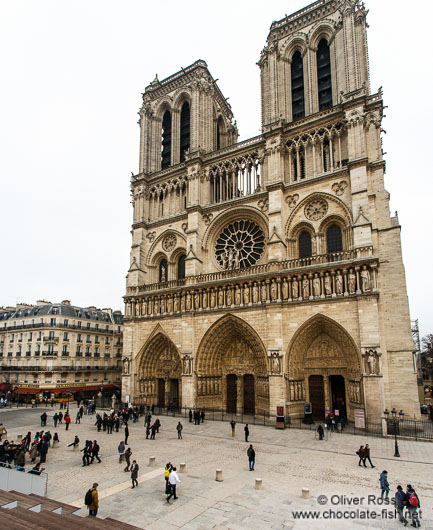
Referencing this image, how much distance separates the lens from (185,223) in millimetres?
30016

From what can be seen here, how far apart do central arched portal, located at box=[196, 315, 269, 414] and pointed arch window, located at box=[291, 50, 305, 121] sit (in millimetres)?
17029

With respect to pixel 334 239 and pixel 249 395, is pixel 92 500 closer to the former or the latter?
pixel 249 395

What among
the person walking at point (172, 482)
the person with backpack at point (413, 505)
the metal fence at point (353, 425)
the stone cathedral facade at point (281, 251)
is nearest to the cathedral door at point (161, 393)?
the stone cathedral facade at point (281, 251)

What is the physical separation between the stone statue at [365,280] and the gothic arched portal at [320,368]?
2595mm

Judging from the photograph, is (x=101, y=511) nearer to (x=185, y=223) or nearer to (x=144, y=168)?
(x=185, y=223)

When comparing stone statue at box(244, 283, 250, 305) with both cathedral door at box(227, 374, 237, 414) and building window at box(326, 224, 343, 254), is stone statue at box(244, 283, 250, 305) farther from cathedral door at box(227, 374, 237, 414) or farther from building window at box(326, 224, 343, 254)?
building window at box(326, 224, 343, 254)

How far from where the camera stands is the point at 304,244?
25.0m

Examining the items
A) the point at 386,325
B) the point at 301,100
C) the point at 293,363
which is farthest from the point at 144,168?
the point at 386,325

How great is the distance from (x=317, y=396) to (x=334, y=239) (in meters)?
10.0

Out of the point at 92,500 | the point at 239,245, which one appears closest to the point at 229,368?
the point at 239,245

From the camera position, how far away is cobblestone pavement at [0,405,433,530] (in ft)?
29.6

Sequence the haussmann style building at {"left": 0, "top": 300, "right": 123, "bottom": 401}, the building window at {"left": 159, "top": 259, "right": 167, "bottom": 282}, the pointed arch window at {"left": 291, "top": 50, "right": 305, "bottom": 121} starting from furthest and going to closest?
the haussmann style building at {"left": 0, "top": 300, "right": 123, "bottom": 401} → the building window at {"left": 159, "top": 259, "right": 167, "bottom": 282} → the pointed arch window at {"left": 291, "top": 50, "right": 305, "bottom": 121}

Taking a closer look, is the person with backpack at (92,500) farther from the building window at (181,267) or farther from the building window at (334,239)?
the building window at (181,267)

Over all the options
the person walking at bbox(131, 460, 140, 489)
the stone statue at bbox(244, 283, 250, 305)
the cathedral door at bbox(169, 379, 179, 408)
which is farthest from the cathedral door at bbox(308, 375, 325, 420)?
the person walking at bbox(131, 460, 140, 489)
